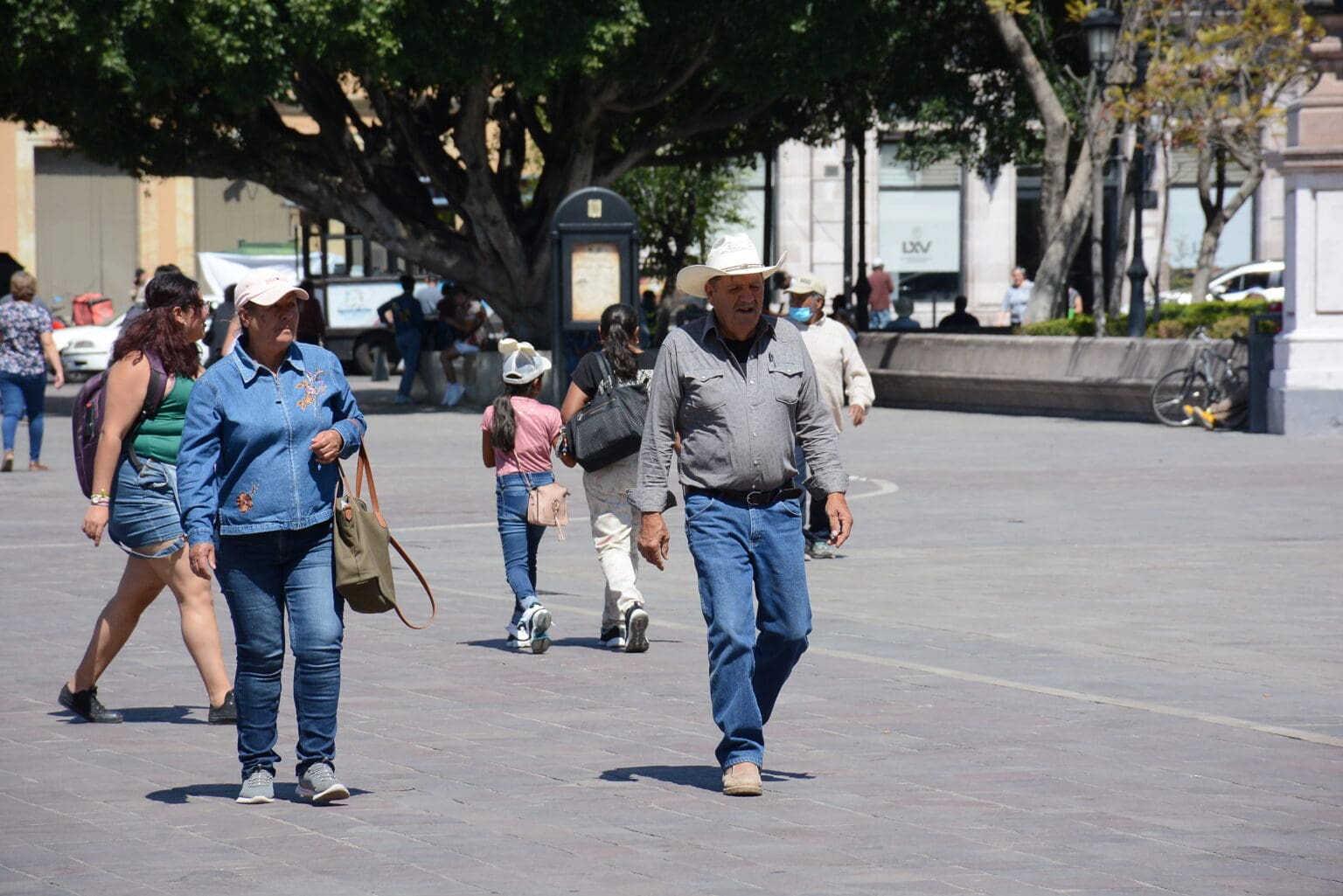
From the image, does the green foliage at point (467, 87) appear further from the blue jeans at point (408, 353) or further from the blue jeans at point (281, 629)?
the blue jeans at point (281, 629)

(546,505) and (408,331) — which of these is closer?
(546,505)

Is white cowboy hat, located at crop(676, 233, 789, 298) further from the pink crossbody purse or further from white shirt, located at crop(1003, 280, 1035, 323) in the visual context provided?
white shirt, located at crop(1003, 280, 1035, 323)

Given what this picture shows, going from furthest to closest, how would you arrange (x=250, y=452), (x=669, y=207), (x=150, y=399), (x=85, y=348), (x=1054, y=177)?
(x=669, y=207), (x=85, y=348), (x=1054, y=177), (x=150, y=399), (x=250, y=452)

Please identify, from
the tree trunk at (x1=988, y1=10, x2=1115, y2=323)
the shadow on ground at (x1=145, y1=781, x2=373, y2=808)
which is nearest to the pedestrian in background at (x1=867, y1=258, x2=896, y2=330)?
the tree trunk at (x1=988, y1=10, x2=1115, y2=323)

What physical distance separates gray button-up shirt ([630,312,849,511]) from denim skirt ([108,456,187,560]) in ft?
6.18

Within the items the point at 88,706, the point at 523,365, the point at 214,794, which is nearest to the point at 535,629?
the point at 523,365

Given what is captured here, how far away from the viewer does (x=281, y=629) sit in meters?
6.00

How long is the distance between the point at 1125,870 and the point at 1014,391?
19474 millimetres

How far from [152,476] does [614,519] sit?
2.40 meters

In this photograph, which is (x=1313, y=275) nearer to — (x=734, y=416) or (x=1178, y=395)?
(x=1178, y=395)

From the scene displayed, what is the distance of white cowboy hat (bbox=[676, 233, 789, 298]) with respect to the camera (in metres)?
6.14

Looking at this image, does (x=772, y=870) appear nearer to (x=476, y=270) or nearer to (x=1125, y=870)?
(x=1125, y=870)

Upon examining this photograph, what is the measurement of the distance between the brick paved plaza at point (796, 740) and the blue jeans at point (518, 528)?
36 centimetres

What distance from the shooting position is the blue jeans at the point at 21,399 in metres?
17.9
